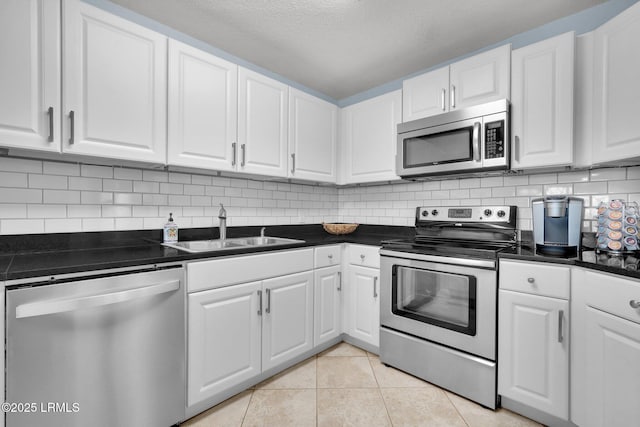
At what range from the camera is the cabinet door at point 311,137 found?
8.13 feet

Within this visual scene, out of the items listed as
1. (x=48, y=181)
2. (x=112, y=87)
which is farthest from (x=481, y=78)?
(x=48, y=181)

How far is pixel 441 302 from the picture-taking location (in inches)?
74.2

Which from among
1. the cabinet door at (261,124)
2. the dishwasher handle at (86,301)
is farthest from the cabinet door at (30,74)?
the cabinet door at (261,124)

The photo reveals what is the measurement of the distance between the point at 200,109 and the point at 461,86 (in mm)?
1816

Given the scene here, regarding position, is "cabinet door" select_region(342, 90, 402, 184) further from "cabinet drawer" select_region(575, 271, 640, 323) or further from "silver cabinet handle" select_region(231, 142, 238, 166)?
"cabinet drawer" select_region(575, 271, 640, 323)

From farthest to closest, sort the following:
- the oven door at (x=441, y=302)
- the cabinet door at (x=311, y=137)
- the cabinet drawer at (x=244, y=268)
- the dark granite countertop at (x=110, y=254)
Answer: the cabinet door at (x=311, y=137) < the oven door at (x=441, y=302) < the cabinet drawer at (x=244, y=268) < the dark granite countertop at (x=110, y=254)

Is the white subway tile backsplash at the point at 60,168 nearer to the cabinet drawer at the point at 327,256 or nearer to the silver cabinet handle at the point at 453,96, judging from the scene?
the cabinet drawer at the point at 327,256

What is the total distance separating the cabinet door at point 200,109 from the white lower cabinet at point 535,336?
6.29 ft

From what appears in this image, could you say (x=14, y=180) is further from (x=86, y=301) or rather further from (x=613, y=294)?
(x=613, y=294)

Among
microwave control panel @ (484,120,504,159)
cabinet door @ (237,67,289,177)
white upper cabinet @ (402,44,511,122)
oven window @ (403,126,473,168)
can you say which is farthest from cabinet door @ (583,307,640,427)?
cabinet door @ (237,67,289,177)

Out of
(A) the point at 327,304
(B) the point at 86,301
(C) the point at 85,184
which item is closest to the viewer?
(B) the point at 86,301

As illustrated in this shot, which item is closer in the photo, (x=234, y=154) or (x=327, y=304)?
(x=234, y=154)

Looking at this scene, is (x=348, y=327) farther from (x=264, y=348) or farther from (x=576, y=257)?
(x=576, y=257)

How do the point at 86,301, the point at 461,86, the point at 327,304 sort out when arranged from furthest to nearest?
the point at 327,304, the point at 461,86, the point at 86,301
